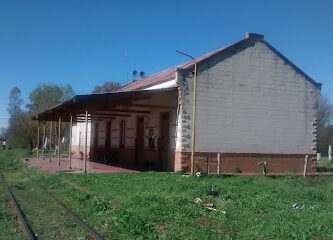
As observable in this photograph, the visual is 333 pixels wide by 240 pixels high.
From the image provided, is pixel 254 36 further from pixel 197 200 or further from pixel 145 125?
pixel 197 200

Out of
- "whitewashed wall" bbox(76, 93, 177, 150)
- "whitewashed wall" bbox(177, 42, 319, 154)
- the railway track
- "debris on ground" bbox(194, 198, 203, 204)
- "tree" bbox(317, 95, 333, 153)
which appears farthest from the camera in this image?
"tree" bbox(317, 95, 333, 153)

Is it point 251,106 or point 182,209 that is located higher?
point 251,106

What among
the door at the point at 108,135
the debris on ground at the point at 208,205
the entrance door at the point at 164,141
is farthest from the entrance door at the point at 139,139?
the debris on ground at the point at 208,205

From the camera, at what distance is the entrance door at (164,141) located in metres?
21.3

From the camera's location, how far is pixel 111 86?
75.9 m

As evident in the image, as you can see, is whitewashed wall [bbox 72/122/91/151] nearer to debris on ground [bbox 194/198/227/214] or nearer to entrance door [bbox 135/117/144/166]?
entrance door [bbox 135/117/144/166]

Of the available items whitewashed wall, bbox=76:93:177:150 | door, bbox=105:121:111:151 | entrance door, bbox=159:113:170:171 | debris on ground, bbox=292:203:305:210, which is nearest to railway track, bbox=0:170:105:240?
debris on ground, bbox=292:203:305:210

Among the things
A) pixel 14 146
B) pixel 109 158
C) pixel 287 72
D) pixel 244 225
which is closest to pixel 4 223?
pixel 244 225

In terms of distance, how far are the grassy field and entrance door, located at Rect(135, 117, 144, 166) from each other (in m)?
9.29

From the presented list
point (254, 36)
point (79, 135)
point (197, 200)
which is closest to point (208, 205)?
point (197, 200)

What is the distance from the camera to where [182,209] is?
9.73m

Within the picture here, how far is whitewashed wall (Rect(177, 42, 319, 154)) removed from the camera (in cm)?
1950

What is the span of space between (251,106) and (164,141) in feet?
15.2

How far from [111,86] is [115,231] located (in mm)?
68779
